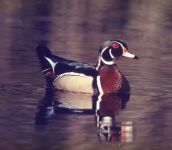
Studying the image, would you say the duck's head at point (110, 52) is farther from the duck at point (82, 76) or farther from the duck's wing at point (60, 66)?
the duck's wing at point (60, 66)

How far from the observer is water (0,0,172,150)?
10.6m

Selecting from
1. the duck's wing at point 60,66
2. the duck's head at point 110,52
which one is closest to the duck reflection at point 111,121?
the duck's wing at point 60,66

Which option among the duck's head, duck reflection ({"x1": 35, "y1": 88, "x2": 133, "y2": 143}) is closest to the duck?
the duck's head

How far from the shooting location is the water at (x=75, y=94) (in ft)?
34.7

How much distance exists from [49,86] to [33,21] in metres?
9.89

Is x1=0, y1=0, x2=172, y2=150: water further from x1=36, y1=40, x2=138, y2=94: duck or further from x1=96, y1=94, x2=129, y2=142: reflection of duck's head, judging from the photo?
x1=36, y1=40, x2=138, y2=94: duck

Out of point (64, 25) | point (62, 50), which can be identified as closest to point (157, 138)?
point (62, 50)

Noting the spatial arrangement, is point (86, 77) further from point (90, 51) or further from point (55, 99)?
point (90, 51)

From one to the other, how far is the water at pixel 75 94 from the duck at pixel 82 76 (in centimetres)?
17

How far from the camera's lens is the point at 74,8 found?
28.3 meters

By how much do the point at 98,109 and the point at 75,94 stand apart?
79 cm

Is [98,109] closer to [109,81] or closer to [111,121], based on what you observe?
[111,121]

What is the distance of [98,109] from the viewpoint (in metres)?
12.4

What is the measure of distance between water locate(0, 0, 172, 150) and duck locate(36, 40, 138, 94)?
0.17 meters
